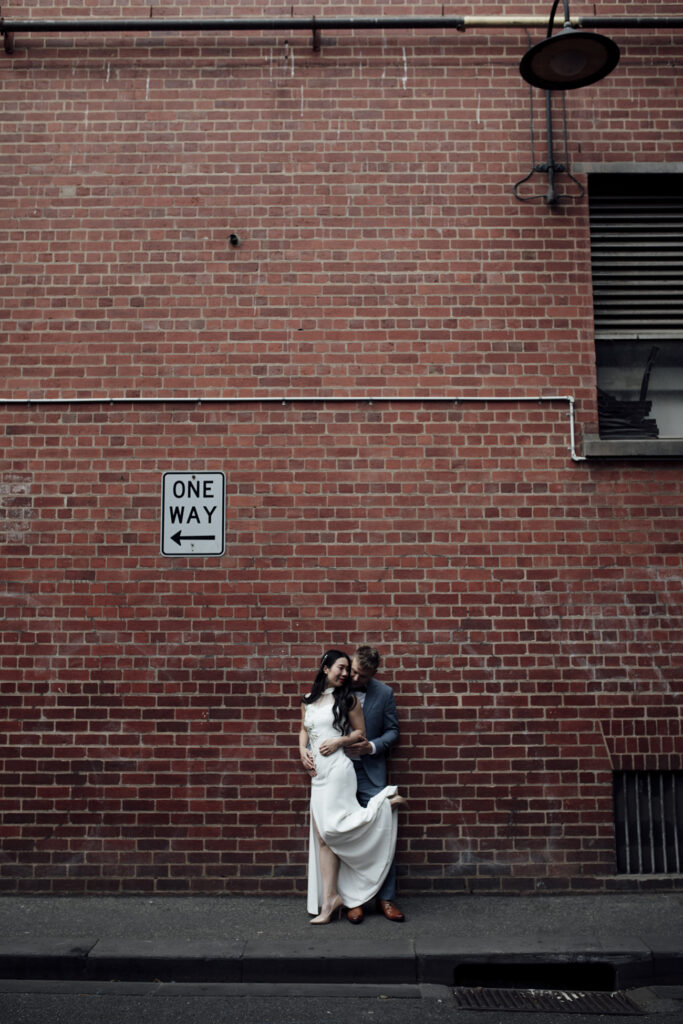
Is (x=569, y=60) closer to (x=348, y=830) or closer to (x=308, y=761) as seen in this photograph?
(x=308, y=761)

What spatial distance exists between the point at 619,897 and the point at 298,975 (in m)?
2.62

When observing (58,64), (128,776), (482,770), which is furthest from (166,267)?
(482,770)

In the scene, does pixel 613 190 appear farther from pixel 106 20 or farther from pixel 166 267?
pixel 106 20

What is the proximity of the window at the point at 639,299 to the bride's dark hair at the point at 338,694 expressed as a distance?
3.10m

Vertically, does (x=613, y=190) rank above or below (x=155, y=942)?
above

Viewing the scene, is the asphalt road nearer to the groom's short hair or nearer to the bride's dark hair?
the bride's dark hair

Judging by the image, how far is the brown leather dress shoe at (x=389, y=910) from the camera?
633cm

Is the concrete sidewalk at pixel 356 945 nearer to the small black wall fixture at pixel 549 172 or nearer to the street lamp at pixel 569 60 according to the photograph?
the small black wall fixture at pixel 549 172

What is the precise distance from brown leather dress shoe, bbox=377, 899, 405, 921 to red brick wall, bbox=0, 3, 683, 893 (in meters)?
0.50

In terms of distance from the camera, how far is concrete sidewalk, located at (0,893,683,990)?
18.4 feet

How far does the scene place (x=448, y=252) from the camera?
7.72 meters

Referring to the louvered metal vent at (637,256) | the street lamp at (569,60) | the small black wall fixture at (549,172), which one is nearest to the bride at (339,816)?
the louvered metal vent at (637,256)

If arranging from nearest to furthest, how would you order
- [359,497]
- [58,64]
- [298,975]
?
[298,975] < [359,497] < [58,64]

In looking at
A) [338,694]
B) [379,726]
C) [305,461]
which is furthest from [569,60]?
[379,726]
